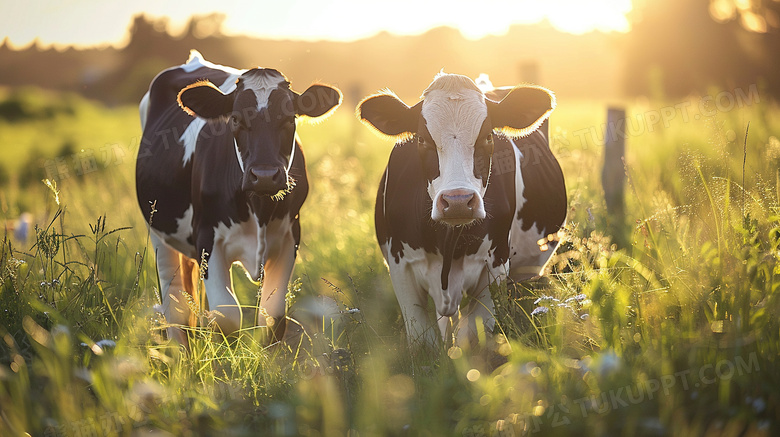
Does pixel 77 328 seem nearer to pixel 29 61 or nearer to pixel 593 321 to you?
pixel 593 321

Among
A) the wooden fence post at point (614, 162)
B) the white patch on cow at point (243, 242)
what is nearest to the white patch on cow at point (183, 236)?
the white patch on cow at point (243, 242)

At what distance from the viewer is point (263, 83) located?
14.8 ft

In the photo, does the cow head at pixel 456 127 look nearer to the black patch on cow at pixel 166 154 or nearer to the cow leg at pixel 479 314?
the cow leg at pixel 479 314

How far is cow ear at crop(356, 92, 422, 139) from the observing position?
4.20 metres

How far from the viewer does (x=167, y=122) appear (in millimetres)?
5863

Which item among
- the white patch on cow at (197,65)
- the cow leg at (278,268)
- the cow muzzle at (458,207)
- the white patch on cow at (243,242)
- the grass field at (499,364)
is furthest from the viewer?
the white patch on cow at (197,65)

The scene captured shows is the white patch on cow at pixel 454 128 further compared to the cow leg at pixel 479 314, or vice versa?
the cow leg at pixel 479 314

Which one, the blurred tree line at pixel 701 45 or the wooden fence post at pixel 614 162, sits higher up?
the blurred tree line at pixel 701 45

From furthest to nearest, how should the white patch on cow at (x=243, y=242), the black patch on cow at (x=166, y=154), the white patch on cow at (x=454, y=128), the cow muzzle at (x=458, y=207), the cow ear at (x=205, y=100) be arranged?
the black patch on cow at (x=166, y=154) → the white patch on cow at (x=243, y=242) → the cow ear at (x=205, y=100) → the white patch on cow at (x=454, y=128) → the cow muzzle at (x=458, y=207)

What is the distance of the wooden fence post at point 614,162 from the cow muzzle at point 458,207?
4.41 m

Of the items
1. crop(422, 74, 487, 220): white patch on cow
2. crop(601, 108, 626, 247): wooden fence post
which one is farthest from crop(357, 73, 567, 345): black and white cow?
crop(601, 108, 626, 247): wooden fence post

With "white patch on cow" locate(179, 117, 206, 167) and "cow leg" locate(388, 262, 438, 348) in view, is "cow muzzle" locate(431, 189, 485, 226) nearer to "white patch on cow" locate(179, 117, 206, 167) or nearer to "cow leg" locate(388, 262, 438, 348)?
"cow leg" locate(388, 262, 438, 348)

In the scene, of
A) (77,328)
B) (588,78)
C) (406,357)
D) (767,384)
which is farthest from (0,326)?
(588,78)

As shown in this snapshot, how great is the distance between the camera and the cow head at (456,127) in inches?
146
